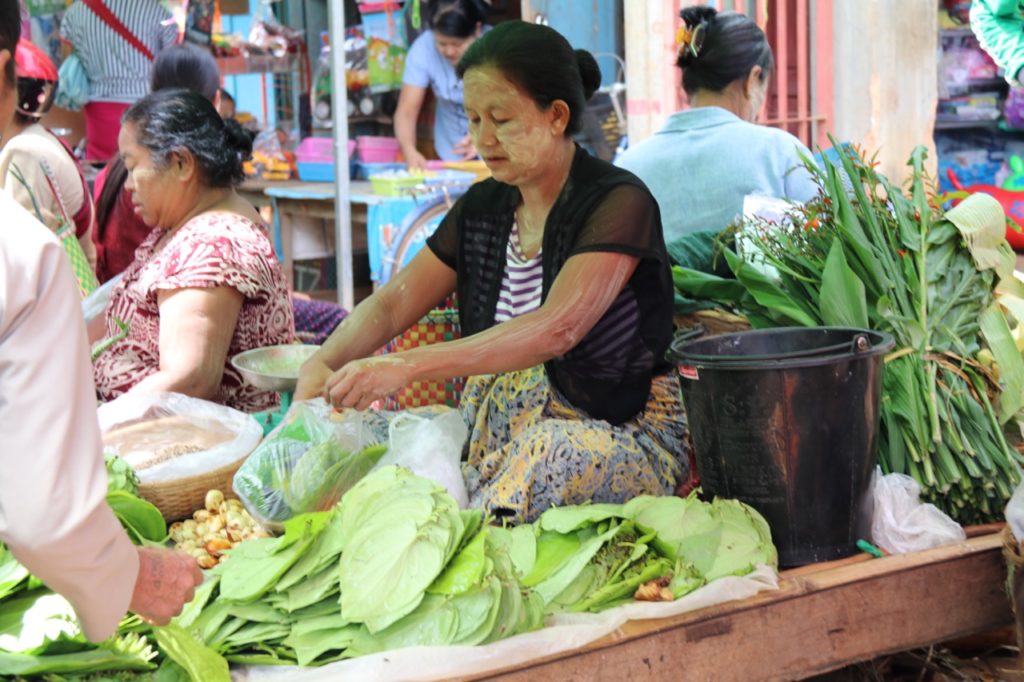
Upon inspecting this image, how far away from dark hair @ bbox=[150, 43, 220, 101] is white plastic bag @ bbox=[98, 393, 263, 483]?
1947mm

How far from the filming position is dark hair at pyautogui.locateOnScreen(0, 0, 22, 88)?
1995 millimetres

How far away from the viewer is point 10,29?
2.03m

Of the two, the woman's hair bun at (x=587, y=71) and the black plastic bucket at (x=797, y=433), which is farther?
the woman's hair bun at (x=587, y=71)

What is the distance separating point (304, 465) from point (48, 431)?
1.30 meters

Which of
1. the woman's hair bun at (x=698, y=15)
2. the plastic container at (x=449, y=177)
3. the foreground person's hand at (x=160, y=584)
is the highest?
the woman's hair bun at (x=698, y=15)

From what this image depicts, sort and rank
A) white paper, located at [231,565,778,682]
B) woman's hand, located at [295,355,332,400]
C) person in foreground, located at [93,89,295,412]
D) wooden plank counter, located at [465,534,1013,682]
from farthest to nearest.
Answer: person in foreground, located at [93,89,295,412], woman's hand, located at [295,355,332,400], wooden plank counter, located at [465,534,1013,682], white paper, located at [231,565,778,682]

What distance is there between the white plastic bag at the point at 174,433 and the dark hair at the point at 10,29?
1.16 meters

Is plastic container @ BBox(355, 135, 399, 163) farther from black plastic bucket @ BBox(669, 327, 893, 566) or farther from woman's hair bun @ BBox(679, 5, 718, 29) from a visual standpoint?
black plastic bucket @ BBox(669, 327, 893, 566)

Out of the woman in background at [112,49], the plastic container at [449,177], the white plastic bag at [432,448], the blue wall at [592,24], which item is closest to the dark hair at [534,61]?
the white plastic bag at [432,448]

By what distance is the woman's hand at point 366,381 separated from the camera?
260 centimetres

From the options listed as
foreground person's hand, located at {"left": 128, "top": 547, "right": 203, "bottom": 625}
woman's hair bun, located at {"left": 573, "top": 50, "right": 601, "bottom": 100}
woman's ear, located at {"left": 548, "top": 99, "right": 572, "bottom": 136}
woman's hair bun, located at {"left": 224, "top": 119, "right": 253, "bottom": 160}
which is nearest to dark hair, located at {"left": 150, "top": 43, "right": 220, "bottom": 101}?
woman's hair bun, located at {"left": 224, "top": 119, "right": 253, "bottom": 160}

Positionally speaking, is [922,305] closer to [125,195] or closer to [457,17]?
[125,195]

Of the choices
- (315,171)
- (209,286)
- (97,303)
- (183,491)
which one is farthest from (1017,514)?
(315,171)

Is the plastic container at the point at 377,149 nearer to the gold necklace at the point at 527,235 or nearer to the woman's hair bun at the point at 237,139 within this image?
the woman's hair bun at the point at 237,139
